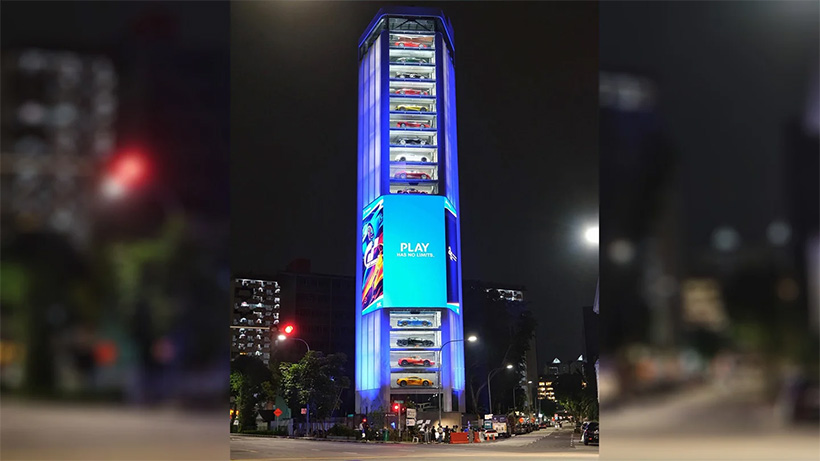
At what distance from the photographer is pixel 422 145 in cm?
6581

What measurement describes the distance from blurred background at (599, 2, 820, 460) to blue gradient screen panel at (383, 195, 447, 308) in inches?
2297

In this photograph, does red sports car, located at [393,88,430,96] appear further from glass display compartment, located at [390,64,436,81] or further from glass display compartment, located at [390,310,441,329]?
glass display compartment, located at [390,310,441,329]

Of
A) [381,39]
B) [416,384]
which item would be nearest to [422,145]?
[381,39]

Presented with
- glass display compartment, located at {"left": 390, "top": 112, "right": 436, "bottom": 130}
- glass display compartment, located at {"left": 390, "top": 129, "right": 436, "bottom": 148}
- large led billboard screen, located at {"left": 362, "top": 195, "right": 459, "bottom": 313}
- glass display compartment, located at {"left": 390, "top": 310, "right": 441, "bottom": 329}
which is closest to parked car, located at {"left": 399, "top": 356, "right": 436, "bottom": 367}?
glass display compartment, located at {"left": 390, "top": 310, "right": 441, "bottom": 329}

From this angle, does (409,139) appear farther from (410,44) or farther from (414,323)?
(414,323)

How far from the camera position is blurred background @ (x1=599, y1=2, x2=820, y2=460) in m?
3.30

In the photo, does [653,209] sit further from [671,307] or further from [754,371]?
[754,371]

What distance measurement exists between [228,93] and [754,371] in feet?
9.76

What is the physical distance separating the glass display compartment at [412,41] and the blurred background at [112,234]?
215ft

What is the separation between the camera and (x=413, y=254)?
207ft

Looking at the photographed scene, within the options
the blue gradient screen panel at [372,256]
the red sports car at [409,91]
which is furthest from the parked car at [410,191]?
the red sports car at [409,91]

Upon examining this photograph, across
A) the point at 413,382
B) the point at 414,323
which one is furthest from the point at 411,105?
the point at 413,382

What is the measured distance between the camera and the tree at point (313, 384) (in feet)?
165

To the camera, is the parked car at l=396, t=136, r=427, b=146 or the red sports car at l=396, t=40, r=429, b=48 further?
the red sports car at l=396, t=40, r=429, b=48
